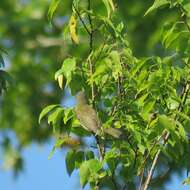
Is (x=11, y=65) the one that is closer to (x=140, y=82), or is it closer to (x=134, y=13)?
(x=134, y=13)

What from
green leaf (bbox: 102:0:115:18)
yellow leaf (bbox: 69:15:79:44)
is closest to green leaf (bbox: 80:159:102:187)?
yellow leaf (bbox: 69:15:79:44)

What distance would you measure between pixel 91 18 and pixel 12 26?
12591mm

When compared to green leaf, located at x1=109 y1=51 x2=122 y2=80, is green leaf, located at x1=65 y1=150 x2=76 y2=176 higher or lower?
lower

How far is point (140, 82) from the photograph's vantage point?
5992 mm

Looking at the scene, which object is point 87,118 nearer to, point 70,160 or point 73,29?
point 70,160

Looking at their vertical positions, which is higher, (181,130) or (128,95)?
(128,95)

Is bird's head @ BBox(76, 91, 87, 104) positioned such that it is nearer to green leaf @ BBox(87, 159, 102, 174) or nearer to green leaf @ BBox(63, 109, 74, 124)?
green leaf @ BBox(63, 109, 74, 124)

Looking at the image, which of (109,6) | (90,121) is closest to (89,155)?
(90,121)

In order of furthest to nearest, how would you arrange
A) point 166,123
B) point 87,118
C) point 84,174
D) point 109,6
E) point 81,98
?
point 81,98 < point 109,6 < point 87,118 < point 84,174 < point 166,123

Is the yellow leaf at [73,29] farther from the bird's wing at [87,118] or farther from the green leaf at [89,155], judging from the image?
the green leaf at [89,155]

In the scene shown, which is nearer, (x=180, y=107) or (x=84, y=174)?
(x=84, y=174)

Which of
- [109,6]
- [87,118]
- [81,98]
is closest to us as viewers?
[87,118]

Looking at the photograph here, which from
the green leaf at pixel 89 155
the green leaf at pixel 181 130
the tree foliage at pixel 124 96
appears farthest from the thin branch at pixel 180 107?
the green leaf at pixel 89 155

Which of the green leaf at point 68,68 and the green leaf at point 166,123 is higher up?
the green leaf at point 68,68
